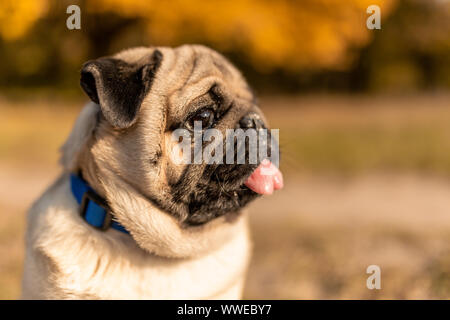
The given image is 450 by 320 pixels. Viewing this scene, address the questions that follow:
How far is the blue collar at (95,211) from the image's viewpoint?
2953 mm

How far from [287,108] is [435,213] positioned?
6.79 metres

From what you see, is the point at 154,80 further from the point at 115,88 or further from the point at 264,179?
the point at 264,179

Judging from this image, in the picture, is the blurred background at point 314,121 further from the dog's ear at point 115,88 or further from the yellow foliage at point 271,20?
the dog's ear at point 115,88

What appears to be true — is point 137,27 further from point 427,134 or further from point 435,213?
point 435,213

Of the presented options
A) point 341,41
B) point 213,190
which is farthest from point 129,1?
point 213,190

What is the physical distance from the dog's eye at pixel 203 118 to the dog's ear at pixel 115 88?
33cm

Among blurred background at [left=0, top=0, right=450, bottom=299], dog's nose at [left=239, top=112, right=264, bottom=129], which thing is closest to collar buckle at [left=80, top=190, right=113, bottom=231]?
dog's nose at [left=239, top=112, right=264, bottom=129]

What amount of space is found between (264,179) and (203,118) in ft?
1.78

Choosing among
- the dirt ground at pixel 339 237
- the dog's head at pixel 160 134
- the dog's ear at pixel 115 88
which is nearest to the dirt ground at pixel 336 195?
the dirt ground at pixel 339 237

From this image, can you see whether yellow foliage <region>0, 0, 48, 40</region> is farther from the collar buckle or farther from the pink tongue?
the pink tongue

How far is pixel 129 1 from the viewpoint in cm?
739

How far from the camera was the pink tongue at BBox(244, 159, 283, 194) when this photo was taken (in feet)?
9.72
